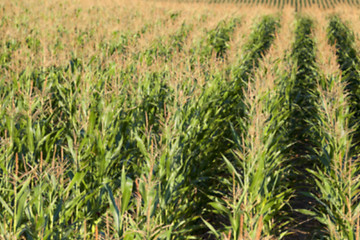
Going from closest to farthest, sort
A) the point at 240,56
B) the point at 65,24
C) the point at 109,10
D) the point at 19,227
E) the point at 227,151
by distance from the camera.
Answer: the point at 19,227 < the point at 227,151 < the point at 240,56 < the point at 65,24 < the point at 109,10

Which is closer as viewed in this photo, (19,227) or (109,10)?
(19,227)

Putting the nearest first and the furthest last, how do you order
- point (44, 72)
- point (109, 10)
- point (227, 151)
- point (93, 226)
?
point (93, 226)
point (227, 151)
point (44, 72)
point (109, 10)

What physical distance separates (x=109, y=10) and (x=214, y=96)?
396 inches

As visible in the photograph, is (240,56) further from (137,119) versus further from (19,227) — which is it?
(19,227)

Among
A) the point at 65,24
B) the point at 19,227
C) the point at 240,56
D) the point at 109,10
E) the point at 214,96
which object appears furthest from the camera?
the point at 109,10

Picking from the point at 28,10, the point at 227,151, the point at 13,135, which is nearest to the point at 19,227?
the point at 13,135

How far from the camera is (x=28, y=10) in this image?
40.1 feet

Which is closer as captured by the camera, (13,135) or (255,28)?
(13,135)

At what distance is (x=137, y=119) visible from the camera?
13.9 feet

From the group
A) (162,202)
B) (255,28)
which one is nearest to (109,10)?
(255,28)

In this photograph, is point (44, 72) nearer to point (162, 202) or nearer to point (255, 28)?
point (162, 202)

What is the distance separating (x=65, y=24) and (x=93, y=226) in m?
8.71

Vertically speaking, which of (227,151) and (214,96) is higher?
(214,96)

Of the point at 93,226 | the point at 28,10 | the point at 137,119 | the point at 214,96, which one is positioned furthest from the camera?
the point at 28,10
